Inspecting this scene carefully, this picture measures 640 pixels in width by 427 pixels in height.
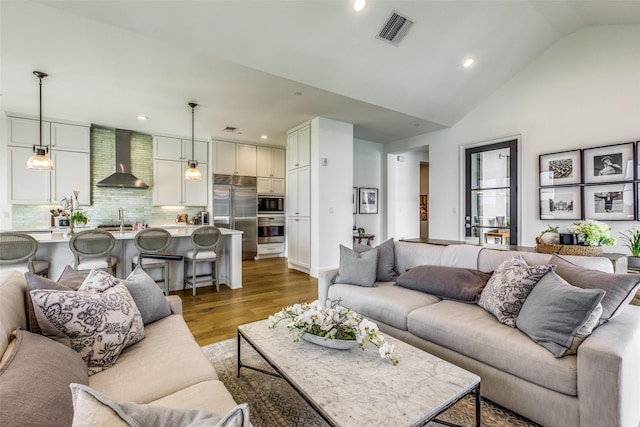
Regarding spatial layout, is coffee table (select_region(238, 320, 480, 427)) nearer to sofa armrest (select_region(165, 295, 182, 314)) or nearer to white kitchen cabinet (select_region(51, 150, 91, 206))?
sofa armrest (select_region(165, 295, 182, 314))

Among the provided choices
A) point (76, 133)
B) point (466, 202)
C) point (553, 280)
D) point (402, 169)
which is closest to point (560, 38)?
point (466, 202)

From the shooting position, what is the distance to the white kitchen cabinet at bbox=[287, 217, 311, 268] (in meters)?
5.35

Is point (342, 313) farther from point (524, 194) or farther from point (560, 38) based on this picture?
point (560, 38)

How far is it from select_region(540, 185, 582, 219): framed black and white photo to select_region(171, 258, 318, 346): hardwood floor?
3772mm

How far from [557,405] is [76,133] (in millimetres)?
7485

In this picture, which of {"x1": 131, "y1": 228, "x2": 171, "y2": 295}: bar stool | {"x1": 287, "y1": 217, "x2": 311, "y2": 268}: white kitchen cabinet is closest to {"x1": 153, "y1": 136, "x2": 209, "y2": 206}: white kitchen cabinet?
{"x1": 287, "y1": 217, "x2": 311, "y2": 268}: white kitchen cabinet

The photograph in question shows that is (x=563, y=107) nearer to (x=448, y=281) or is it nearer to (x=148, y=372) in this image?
(x=448, y=281)

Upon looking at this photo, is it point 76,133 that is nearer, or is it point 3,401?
point 3,401

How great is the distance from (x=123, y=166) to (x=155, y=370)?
5.98 m

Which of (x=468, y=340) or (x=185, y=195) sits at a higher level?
(x=185, y=195)

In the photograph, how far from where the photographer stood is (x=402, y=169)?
7602 mm

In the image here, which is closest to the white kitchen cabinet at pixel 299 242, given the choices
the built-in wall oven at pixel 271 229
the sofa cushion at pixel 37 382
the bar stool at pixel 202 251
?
the built-in wall oven at pixel 271 229

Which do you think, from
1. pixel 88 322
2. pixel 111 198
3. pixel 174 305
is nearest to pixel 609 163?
pixel 174 305

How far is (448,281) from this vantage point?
2373 millimetres
